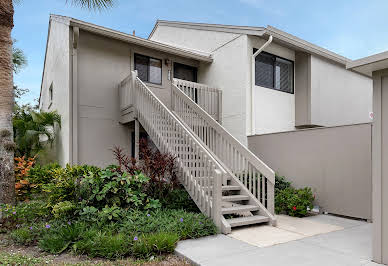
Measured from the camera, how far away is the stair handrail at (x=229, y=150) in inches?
217

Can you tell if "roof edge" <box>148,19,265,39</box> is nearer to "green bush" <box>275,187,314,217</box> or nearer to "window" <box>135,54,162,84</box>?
"window" <box>135,54,162,84</box>

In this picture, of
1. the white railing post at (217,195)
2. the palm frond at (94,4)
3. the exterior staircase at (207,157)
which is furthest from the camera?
the palm frond at (94,4)

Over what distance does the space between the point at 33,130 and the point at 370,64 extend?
31.2 feet

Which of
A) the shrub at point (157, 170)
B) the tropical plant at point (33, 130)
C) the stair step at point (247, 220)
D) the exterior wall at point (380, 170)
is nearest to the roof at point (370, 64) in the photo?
the exterior wall at point (380, 170)

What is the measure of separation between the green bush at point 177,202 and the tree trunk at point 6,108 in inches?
120

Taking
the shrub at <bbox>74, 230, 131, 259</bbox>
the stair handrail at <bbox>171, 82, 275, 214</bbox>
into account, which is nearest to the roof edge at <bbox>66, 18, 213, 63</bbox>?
the stair handrail at <bbox>171, 82, 275, 214</bbox>

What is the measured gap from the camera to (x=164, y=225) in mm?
4391

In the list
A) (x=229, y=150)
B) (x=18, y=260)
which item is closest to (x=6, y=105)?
(x=18, y=260)

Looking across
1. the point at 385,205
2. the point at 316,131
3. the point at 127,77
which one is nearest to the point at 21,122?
the point at 127,77

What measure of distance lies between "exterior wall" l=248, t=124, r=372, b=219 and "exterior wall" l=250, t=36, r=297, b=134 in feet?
4.33

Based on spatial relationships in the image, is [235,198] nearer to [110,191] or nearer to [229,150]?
[229,150]

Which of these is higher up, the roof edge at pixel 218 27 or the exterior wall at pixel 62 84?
the roof edge at pixel 218 27

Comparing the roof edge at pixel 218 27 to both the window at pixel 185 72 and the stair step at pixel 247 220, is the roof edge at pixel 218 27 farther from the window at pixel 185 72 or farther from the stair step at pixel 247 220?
the stair step at pixel 247 220

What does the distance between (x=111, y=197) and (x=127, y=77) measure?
4253 mm
